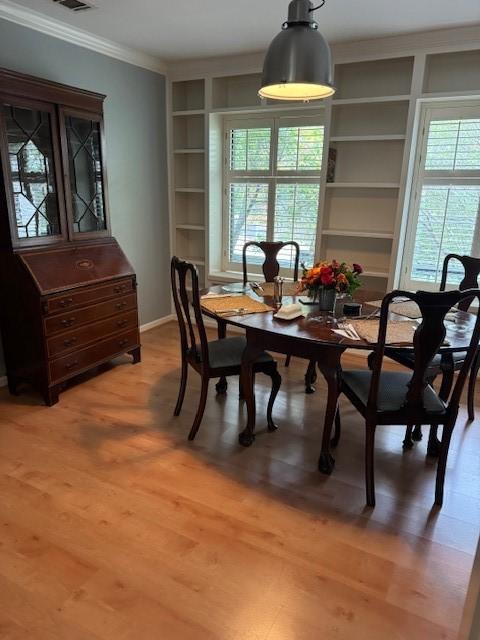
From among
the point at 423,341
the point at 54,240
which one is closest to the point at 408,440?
the point at 423,341

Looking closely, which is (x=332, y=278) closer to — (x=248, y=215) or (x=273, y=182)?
(x=273, y=182)

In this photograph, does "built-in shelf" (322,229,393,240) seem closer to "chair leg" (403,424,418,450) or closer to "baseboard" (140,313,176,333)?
"chair leg" (403,424,418,450)

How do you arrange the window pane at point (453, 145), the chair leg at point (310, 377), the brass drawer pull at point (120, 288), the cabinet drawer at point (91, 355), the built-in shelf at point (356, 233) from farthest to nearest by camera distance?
the built-in shelf at point (356, 233) < the window pane at point (453, 145) < the brass drawer pull at point (120, 288) < the chair leg at point (310, 377) < the cabinet drawer at point (91, 355)

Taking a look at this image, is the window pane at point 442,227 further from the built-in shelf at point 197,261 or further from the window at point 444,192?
the built-in shelf at point 197,261

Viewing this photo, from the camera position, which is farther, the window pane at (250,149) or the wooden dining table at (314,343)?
the window pane at (250,149)

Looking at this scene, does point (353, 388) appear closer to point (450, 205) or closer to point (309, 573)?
point (309, 573)

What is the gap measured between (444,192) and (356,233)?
0.77m

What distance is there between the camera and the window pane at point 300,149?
13.2 feet

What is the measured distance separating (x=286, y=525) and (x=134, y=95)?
12.3 feet

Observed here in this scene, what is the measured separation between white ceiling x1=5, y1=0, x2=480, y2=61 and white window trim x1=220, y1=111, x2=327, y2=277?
0.69 meters

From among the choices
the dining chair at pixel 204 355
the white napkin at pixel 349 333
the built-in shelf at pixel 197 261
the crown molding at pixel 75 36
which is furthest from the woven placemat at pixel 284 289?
the crown molding at pixel 75 36

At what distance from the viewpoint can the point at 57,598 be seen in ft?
5.12

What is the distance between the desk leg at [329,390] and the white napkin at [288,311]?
35 centimetres

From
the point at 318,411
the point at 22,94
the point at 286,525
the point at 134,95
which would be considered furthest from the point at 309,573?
the point at 134,95
